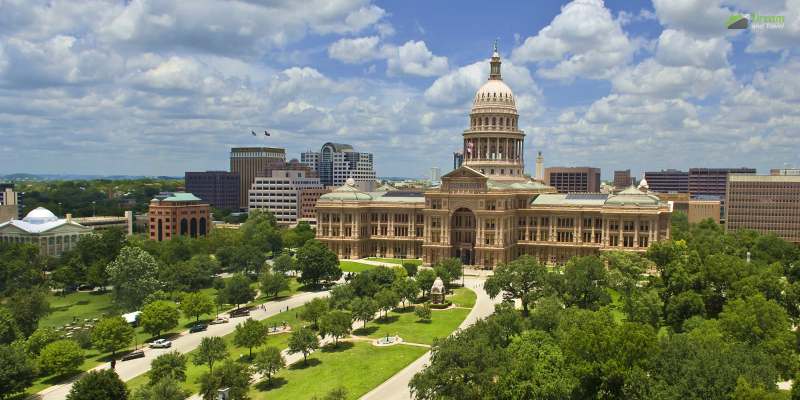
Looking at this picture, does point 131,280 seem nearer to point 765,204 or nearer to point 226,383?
point 226,383

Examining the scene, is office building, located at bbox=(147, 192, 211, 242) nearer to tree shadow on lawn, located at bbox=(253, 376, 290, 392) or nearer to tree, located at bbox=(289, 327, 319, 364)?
tree, located at bbox=(289, 327, 319, 364)

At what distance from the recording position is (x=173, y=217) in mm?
176250

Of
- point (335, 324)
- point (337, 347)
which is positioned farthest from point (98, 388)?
point (337, 347)

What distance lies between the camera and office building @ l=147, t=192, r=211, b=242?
176 metres

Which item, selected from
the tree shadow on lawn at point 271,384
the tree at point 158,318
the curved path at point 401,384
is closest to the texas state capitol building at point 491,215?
the curved path at point 401,384

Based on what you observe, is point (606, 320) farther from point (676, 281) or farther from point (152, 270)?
point (152, 270)

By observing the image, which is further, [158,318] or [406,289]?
[406,289]

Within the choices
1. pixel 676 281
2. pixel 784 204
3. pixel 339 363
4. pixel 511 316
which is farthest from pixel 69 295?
pixel 784 204

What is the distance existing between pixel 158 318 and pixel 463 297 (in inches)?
2013

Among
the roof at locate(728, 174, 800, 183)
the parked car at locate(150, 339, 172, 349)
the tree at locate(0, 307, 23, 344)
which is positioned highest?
the roof at locate(728, 174, 800, 183)

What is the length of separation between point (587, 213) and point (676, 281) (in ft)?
172

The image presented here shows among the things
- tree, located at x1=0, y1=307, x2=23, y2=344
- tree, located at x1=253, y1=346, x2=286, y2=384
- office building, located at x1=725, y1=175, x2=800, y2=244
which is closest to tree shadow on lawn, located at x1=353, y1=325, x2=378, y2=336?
tree, located at x1=253, y1=346, x2=286, y2=384

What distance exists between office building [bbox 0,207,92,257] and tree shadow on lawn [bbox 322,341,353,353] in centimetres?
10442

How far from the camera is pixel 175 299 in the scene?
103125mm
